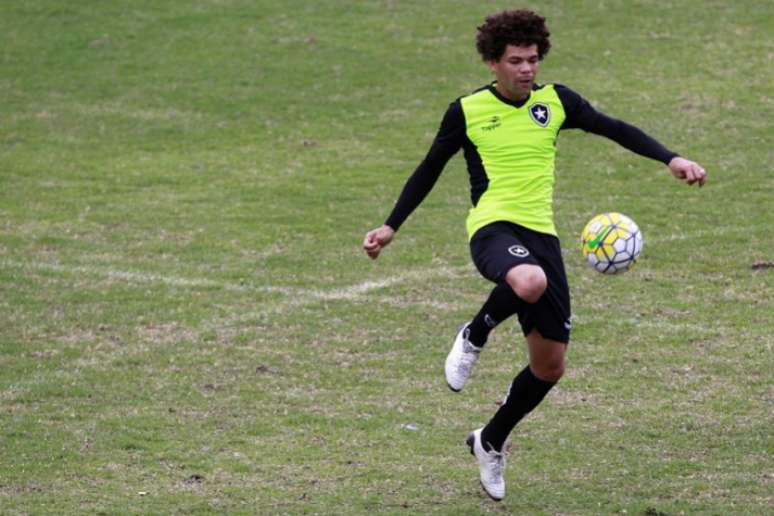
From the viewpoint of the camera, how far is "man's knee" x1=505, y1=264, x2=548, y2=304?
7172 millimetres

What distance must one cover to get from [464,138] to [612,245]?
111 centimetres

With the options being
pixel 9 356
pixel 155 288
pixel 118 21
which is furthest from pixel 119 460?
pixel 118 21

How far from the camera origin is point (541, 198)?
309 inches

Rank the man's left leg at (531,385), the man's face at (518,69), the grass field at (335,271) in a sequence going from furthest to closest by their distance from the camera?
the grass field at (335,271) → the man's face at (518,69) → the man's left leg at (531,385)

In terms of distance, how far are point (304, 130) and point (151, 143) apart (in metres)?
2.27

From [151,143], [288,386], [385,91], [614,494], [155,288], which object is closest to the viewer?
[614,494]

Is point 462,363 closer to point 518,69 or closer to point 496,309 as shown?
point 496,309

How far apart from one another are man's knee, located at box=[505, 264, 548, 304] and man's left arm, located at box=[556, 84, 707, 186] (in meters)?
1.08

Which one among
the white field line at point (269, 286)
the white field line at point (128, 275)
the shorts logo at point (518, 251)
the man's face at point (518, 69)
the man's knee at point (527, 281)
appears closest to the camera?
the man's knee at point (527, 281)

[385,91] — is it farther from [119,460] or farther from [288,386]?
[119,460]

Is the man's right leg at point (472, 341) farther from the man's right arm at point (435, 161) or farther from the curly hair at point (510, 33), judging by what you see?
the curly hair at point (510, 33)

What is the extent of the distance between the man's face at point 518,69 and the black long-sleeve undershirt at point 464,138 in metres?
0.12

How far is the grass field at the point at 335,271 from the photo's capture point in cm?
834

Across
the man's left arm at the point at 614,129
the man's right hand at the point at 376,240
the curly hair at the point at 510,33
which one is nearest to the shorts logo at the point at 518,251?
the man's right hand at the point at 376,240
